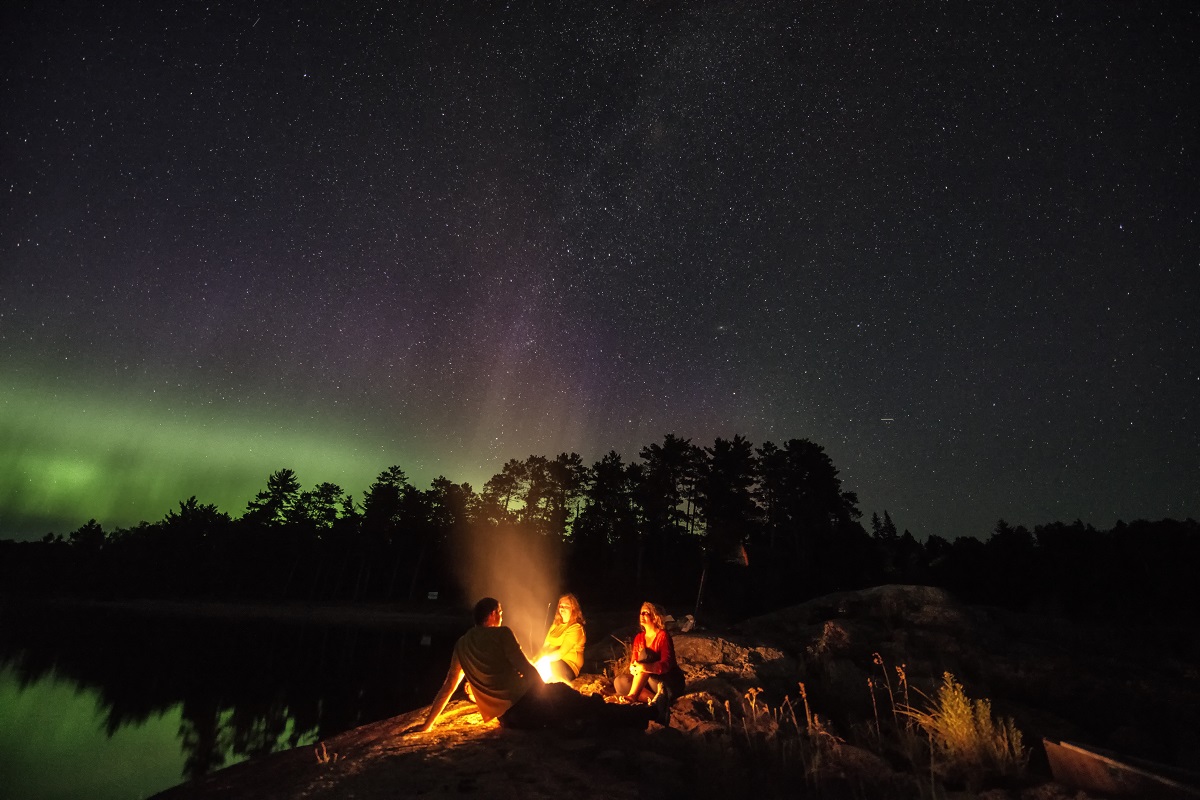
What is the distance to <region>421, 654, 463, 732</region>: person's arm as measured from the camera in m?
6.45

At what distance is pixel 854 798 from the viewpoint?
454 cm

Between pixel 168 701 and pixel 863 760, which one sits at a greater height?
pixel 863 760

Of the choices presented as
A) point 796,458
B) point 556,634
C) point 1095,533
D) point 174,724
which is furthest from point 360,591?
point 1095,533

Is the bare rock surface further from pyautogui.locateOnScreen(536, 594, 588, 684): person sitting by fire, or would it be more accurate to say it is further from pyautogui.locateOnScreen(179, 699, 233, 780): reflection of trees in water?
pyautogui.locateOnScreen(179, 699, 233, 780): reflection of trees in water

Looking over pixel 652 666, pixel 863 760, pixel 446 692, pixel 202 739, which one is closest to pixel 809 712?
pixel 863 760

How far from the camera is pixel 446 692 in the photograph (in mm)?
6535

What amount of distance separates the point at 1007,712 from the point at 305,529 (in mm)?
73423

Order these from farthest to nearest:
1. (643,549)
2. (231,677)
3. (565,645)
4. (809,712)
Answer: (643,549) < (231,677) < (565,645) < (809,712)

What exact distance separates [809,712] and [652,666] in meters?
2.13

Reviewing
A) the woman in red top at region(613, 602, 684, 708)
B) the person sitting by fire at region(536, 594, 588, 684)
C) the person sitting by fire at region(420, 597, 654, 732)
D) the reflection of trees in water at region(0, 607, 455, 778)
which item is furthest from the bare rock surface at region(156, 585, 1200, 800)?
the reflection of trees in water at region(0, 607, 455, 778)

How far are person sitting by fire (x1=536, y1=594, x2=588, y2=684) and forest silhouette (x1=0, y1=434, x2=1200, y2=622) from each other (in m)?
7.29

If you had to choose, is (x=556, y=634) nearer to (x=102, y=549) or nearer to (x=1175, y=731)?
(x=1175, y=731)

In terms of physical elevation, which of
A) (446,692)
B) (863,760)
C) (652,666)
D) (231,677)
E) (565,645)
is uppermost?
(565,645)

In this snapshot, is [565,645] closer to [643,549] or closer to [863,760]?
[863,760]
